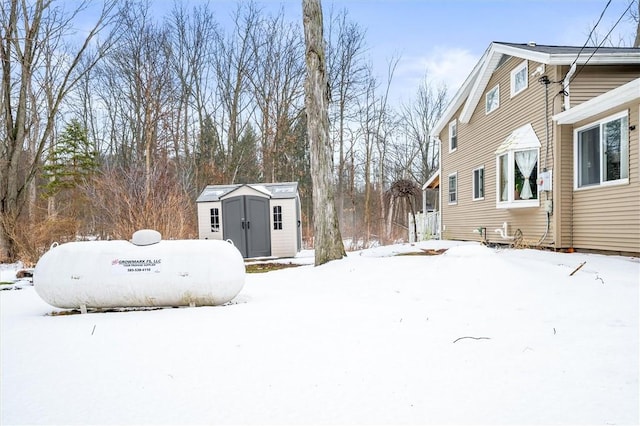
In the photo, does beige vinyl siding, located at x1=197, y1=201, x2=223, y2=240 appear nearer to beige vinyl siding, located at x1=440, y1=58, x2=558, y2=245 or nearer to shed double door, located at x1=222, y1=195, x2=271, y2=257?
shed double door, located at x1=222, y1=195, x2=271, y2=257

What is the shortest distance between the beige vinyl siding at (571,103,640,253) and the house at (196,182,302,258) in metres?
7.90

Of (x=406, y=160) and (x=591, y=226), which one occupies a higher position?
(x=406, y=160)

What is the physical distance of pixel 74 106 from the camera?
63.6 feet

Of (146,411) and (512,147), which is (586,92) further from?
(146,411)

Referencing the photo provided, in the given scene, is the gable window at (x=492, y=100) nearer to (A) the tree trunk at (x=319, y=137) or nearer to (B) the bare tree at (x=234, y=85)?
(A) the tree trunk at (x=319, y=137)

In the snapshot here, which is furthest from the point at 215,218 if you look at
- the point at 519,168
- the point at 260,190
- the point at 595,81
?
the point at 595,81

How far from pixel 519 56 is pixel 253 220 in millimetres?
8895

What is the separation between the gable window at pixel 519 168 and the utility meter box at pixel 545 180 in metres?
0.46

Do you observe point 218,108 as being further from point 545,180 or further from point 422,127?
point 545,180

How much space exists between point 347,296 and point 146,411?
288 centimetres

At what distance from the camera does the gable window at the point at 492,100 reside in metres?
10.5

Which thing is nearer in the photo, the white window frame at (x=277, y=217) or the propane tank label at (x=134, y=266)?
the propane tank label at (x=134, y=266)

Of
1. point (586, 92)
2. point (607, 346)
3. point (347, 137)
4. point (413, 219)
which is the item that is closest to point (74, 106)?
point (347, 137)

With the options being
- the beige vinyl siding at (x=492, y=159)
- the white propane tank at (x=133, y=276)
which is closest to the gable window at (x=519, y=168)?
the beige vinyl siding at (x=492, y=159)
